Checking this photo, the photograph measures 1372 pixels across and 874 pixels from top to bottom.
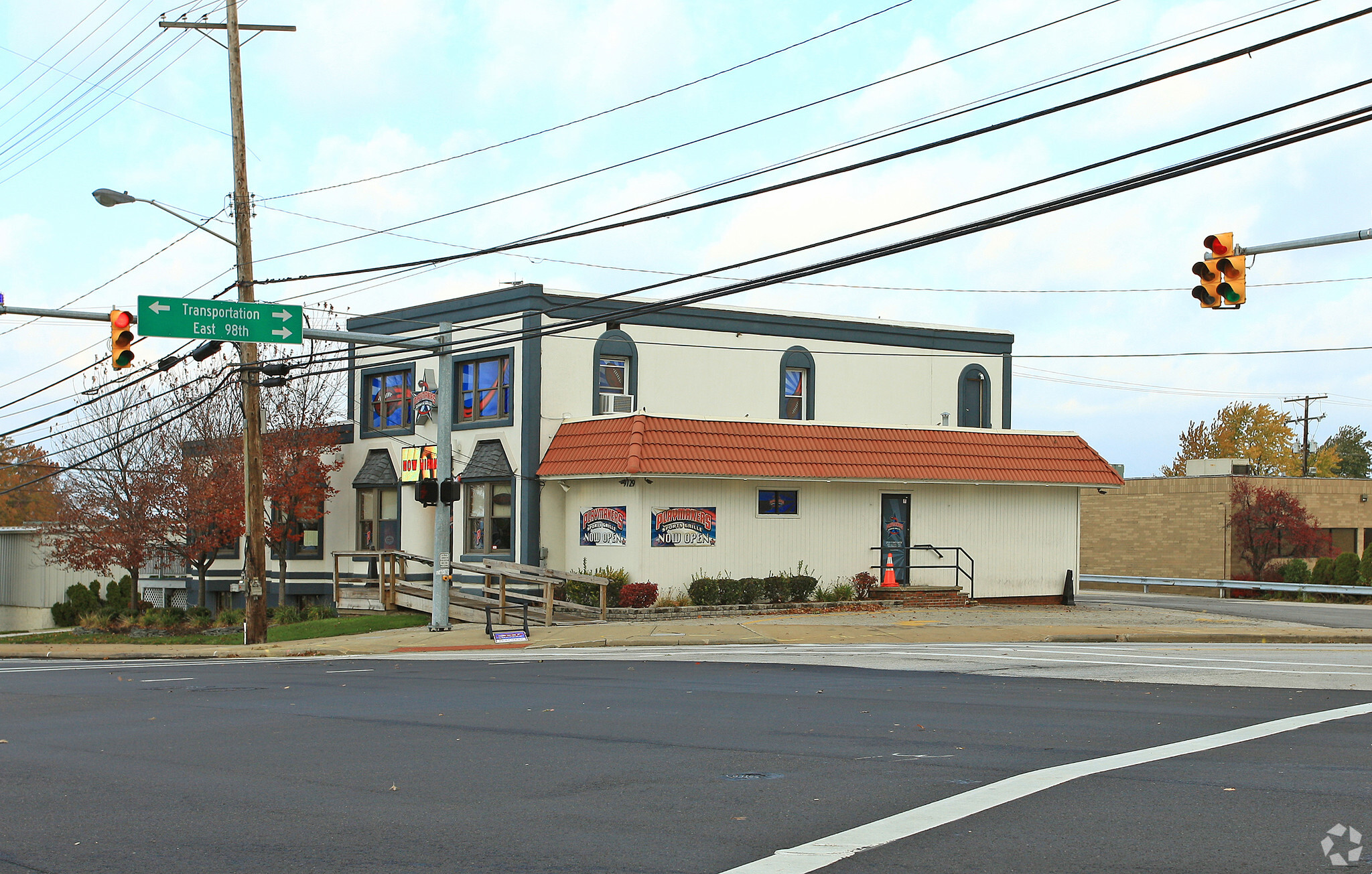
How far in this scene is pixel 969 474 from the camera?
32.1 m

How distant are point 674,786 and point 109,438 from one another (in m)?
36.6

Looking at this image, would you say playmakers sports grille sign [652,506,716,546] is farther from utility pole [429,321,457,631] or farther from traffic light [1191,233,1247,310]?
traffic light [1191,233,1247,310]

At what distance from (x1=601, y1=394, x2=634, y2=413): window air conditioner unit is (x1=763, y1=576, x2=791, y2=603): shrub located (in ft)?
18.7

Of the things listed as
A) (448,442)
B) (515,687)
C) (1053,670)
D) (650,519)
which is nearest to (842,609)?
(650,519)

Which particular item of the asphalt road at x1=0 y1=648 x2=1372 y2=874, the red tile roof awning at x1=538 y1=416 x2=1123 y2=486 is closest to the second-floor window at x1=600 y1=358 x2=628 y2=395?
the red tile roof awning at x1=538 y1=416 x2=1123 y2=486

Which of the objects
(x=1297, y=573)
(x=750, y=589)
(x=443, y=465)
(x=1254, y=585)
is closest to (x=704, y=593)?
(x=750, y=589)

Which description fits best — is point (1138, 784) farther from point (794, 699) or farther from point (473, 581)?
point (473, 581)

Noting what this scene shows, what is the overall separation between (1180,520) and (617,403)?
94.7 feet

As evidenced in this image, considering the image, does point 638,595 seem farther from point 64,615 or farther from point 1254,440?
point 1254,440

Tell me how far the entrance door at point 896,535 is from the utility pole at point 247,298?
48.6 feet

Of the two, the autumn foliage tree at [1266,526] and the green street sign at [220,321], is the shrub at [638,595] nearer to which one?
the green street sign at [220,321]

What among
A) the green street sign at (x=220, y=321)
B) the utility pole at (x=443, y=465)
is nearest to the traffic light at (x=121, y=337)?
the green street sign at (x=220, y=321)

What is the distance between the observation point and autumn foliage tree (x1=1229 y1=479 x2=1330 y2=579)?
48500 millimetres

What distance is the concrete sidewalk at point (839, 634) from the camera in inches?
935
